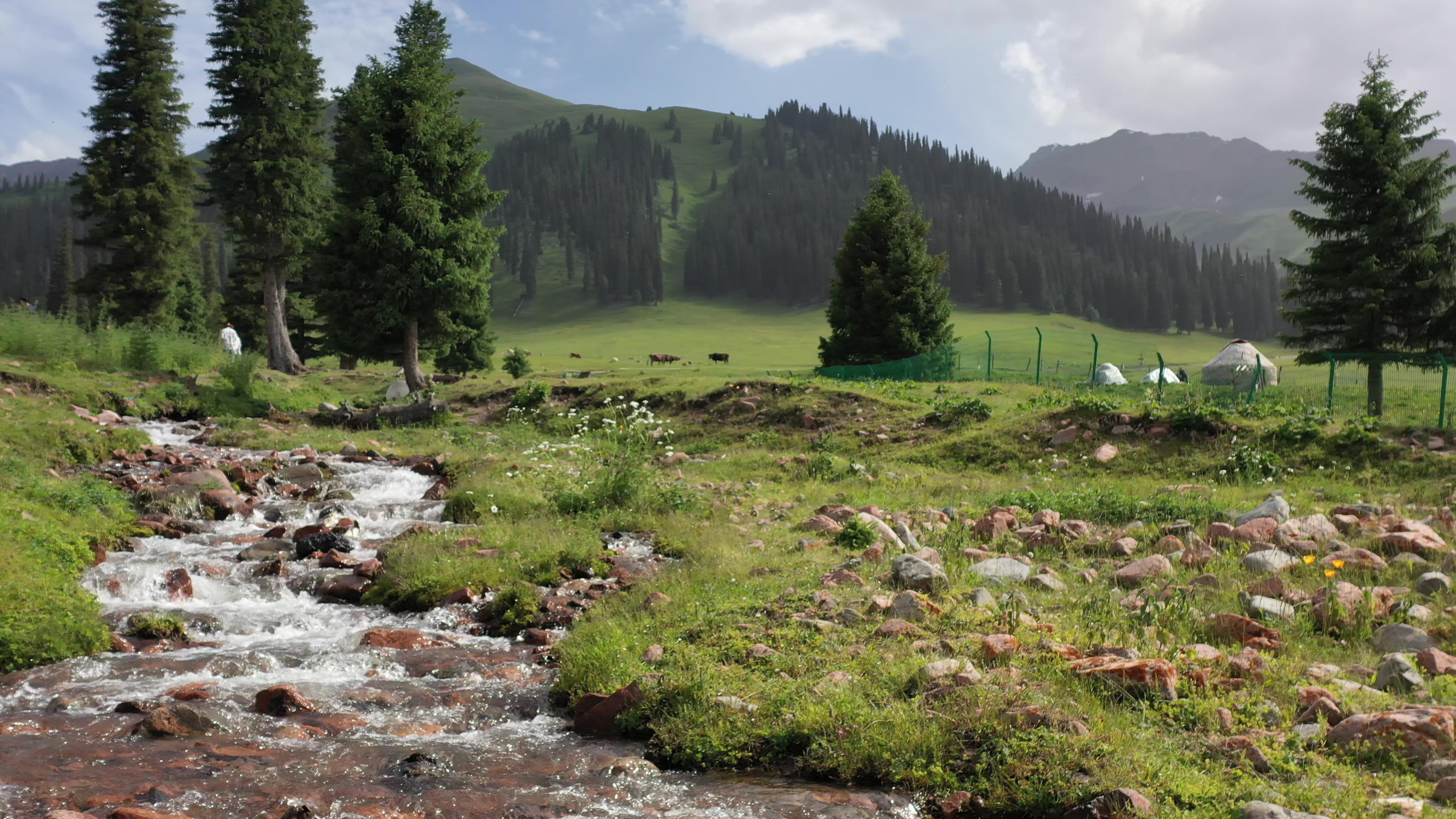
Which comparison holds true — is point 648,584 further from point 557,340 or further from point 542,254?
point 542,254

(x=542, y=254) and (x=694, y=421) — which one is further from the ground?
(x=542, y=254)

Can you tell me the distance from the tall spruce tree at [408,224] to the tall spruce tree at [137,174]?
44.8 ft

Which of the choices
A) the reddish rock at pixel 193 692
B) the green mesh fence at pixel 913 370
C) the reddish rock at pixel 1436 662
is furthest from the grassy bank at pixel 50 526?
the green mesh fence at pixel 913 370

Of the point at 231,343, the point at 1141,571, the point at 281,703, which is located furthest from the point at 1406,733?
the point at 231,343

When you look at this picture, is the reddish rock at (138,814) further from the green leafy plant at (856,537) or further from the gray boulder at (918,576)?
the green leafy plant at (856,537)

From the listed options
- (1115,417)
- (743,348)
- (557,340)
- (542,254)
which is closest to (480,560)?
(1115,417)

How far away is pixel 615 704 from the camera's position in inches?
257

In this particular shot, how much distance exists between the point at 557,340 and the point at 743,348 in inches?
1177

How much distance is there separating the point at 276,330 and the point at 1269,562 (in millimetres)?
36969

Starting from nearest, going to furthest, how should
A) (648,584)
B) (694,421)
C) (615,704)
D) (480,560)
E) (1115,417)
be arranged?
(615,704) → (648,584) → (480,560) → (1115,417) → (694,421)

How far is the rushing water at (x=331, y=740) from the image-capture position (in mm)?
5242

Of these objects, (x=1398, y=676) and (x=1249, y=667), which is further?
(x=1249, y=667)

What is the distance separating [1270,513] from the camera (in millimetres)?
10336

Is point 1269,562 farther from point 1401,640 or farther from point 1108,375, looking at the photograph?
point 1108,375
